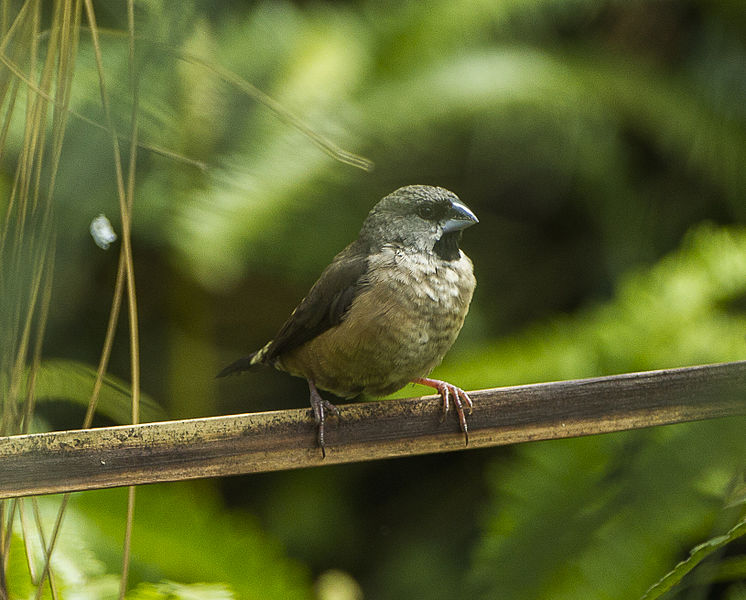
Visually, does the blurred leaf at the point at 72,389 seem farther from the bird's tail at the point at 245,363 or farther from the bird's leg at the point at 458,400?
the bird's leg at the point at 458,400

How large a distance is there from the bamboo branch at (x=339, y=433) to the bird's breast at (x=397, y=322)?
26 centimetres

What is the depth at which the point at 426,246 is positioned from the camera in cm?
200

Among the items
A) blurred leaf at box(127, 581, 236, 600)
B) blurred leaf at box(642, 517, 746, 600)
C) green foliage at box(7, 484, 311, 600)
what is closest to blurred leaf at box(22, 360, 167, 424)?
blurred leaf at box(127, 581, 236, 600)

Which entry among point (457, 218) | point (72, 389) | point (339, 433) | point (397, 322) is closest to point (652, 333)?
point (457, 218)

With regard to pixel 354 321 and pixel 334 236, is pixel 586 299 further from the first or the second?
pixel 354 321

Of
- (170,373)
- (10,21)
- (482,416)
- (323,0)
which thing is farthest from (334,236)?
(10,21)

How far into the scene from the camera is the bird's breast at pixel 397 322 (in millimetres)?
1903

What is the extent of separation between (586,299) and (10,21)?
331 cm

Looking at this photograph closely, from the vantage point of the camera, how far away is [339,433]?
5.03 ft

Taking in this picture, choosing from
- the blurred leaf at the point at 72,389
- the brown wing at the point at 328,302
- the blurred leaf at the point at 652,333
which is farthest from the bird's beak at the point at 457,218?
the blurred leaf at the point at 652,333

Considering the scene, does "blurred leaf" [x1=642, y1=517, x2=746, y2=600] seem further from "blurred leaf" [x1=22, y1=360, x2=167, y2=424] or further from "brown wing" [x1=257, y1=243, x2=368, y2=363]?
"brown wing" [x1=257, y1=243, x2=368, y2=363]

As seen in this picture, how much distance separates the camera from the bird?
191 centimetres

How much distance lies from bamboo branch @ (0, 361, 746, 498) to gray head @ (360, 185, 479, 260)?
47 centimetres

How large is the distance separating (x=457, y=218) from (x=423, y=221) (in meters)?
0.08
